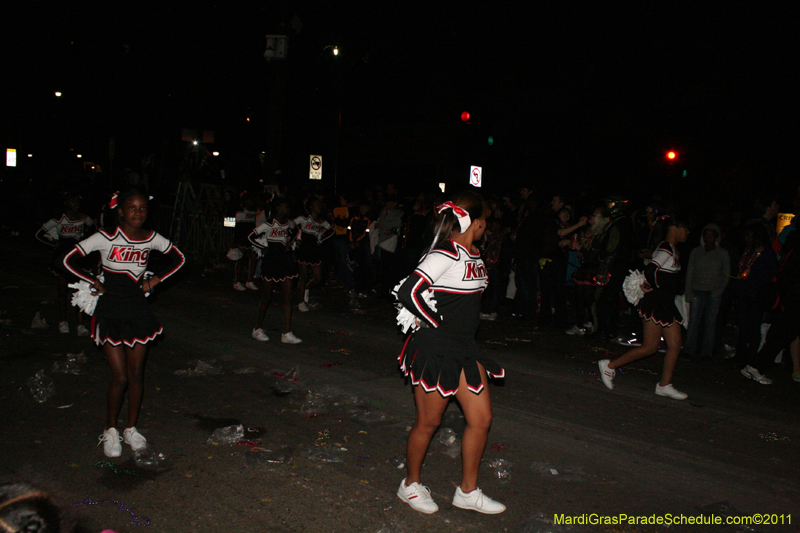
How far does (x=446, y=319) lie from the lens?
387 cm

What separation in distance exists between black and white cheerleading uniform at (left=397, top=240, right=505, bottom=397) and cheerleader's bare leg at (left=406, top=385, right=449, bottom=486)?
6 centimetres

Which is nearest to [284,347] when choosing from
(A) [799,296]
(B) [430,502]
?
(B) [430,502]

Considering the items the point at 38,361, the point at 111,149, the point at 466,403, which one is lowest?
the point at 38,361

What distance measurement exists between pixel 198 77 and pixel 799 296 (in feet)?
80.8

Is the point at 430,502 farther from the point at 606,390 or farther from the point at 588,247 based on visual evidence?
the point at 588,247

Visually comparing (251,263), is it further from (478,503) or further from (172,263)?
(478,503)

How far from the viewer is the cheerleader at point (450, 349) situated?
3.79 m

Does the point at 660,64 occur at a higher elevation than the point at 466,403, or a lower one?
higher

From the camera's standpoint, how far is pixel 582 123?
979 inches

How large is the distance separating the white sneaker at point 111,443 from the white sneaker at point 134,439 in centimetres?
9

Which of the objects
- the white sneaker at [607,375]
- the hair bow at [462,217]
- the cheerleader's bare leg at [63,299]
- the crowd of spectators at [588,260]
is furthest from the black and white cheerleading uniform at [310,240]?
the hair bow at [462,217]

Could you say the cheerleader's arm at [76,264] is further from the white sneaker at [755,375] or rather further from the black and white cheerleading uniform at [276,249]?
the white sneaker at [755,375]

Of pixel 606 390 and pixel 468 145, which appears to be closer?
pixel 606 390

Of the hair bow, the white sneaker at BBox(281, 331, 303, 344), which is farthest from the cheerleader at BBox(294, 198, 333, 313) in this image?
the hair bow
